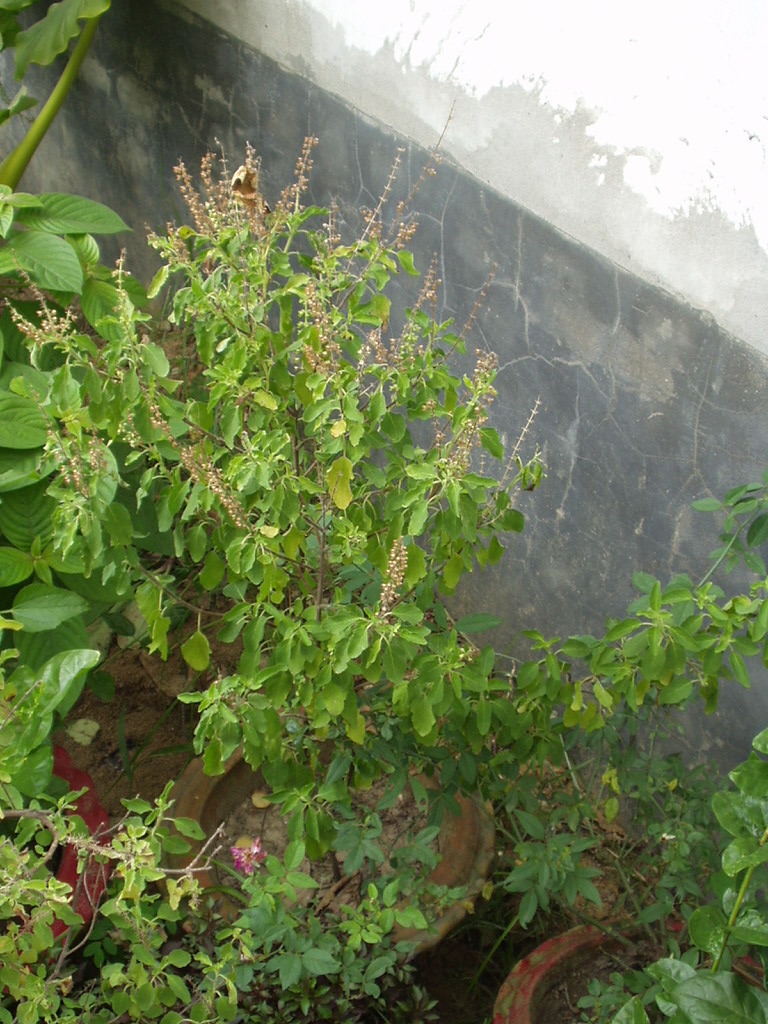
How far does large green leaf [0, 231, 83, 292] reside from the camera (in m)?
2.24

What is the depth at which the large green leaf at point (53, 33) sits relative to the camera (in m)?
2.79

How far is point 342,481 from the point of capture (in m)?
1.48

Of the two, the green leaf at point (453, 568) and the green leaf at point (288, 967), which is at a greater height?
the green leaf at point (453, 568)

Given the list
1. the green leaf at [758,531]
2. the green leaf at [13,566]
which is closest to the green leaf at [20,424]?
the green leaf at [13,566]

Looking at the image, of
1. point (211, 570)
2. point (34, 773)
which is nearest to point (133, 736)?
point (211, 570)

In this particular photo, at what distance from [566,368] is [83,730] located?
1542mm

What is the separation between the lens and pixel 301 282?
5.26 ft

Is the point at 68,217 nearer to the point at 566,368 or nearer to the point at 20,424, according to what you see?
the point at 20,424

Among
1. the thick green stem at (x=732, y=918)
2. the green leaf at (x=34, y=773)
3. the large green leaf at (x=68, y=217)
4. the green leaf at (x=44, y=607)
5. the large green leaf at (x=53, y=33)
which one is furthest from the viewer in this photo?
the large green leaf at (x=53, y=33)

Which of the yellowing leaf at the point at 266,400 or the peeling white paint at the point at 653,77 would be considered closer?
the yellowing leaf at the point at 266,400

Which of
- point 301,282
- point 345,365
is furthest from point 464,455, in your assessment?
point 301,282

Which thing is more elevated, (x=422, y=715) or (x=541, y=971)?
(x=422, y=715)

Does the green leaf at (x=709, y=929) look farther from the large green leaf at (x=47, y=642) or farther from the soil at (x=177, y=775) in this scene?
the large green leaf at (x=47, y=642)

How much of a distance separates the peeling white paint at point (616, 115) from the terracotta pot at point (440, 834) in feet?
3.60
